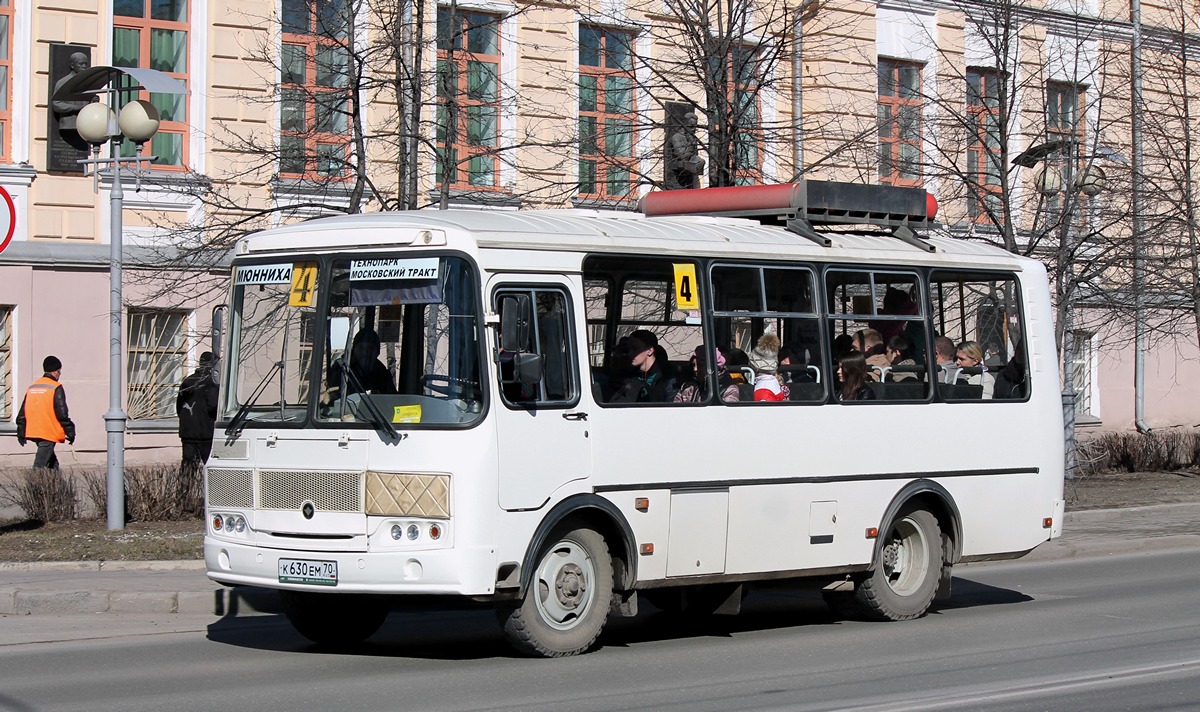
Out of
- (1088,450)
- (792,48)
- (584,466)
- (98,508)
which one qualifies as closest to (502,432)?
(584,466)

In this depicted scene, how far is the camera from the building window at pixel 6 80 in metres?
23.0

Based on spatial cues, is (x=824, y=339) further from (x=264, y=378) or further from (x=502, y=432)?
(x=264, y=378)

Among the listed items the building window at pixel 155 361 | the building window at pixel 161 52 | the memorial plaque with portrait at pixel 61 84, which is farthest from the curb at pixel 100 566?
the building window at pixel 161 52

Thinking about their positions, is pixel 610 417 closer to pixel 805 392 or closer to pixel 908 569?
pixel 805 392

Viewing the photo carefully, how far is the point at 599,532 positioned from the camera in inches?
409

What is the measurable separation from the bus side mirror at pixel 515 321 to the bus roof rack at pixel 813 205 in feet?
9.38

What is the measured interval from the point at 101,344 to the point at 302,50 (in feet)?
18.6

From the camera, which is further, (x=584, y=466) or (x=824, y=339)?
(x=824, y=339)

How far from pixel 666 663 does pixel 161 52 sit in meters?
16.8

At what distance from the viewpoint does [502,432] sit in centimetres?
962

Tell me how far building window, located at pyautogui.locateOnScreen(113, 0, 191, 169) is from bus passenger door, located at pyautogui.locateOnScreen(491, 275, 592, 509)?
1483 cm

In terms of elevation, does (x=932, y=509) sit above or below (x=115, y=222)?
below

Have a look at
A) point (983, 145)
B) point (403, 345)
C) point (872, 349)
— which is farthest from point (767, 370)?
point (983, 145)

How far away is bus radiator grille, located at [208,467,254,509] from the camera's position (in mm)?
10094
